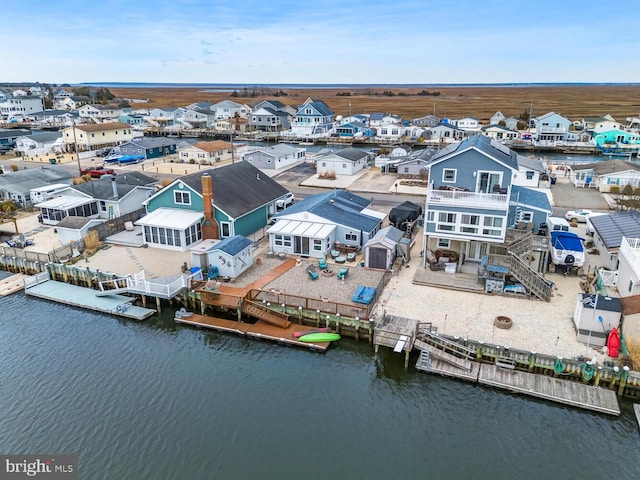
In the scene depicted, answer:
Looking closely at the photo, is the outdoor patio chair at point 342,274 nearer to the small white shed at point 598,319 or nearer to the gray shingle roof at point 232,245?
the gray shingle roof at point 232,245

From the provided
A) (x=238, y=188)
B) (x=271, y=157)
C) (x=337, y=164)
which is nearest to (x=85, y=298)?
(x=238, y=188)

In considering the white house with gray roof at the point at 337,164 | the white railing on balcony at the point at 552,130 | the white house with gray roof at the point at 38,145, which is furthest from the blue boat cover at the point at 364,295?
the white railing on balcony at the point at 552,130

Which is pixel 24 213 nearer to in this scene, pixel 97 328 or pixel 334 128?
pixel 97 328

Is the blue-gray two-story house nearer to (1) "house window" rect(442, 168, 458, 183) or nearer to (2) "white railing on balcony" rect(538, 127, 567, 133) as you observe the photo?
(1) "house window" rect(442, 168, 458, 183)

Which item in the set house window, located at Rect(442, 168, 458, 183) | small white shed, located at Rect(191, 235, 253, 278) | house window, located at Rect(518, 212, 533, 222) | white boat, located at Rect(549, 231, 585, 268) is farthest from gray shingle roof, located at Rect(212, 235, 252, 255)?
white boat, located at Rect(549, 231, 585, 268)

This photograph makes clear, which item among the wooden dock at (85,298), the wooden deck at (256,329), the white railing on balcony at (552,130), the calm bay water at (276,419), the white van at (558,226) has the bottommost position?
the calm bay water at (276,419)

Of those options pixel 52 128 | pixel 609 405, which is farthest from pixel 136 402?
pixel 52 128
